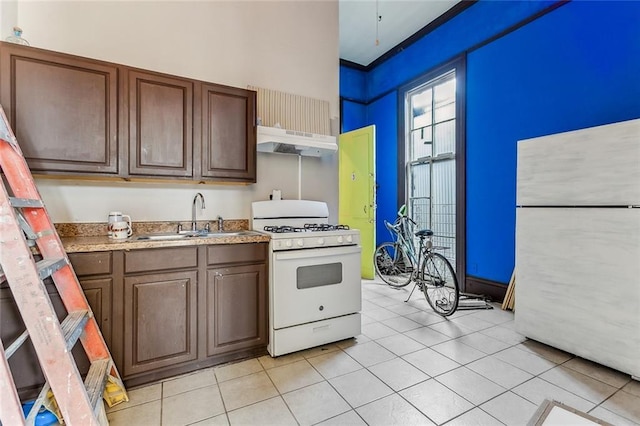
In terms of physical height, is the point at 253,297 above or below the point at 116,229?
below

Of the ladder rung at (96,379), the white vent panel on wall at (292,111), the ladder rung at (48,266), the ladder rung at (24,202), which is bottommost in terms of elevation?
the ladder rung at (96,379)

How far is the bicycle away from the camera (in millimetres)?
3294

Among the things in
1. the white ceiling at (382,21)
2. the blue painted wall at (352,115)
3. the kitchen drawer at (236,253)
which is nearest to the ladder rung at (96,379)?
the kitchen drawer at (236,253)

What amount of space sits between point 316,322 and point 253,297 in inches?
21.8

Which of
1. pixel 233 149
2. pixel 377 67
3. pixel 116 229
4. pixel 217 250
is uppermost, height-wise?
pixel 377 67

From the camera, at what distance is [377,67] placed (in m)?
5.44

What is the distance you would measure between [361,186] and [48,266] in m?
3.90

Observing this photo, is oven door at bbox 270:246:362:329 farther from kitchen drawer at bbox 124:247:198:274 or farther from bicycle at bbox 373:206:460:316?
bicycle at bbox 373:206:460:316

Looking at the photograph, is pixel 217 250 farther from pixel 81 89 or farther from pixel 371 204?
pixel 371 204

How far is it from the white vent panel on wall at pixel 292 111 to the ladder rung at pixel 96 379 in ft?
7.36

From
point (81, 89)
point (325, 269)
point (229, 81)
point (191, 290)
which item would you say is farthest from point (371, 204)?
point (81, 89)

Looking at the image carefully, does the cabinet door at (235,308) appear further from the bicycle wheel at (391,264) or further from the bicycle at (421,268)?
the bicycle wheel at (391,264)

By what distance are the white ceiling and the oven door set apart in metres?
3.40

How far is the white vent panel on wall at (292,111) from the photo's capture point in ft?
9.73
